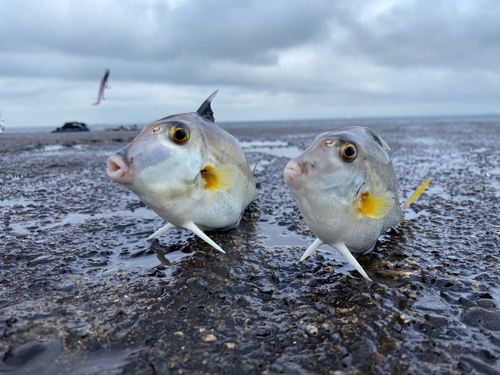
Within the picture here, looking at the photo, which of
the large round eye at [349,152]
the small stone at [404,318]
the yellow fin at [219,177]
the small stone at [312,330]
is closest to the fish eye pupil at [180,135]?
the yellow fin at [219,177]

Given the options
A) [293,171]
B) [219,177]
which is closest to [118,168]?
[219,177]

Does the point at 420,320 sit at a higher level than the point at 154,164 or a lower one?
lower

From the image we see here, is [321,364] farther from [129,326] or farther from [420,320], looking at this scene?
[129,326]

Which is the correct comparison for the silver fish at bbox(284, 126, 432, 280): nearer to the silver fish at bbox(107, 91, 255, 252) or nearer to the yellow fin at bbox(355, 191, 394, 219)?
the yellow fin at bbox(355, 191, 394, 219)

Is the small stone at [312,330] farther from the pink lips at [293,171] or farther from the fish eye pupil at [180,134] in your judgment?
the fish eye pupil at [180,134]

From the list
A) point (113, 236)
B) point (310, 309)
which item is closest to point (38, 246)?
point (113, 236)

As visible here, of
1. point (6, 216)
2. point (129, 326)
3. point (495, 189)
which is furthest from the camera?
point (495, 189)
